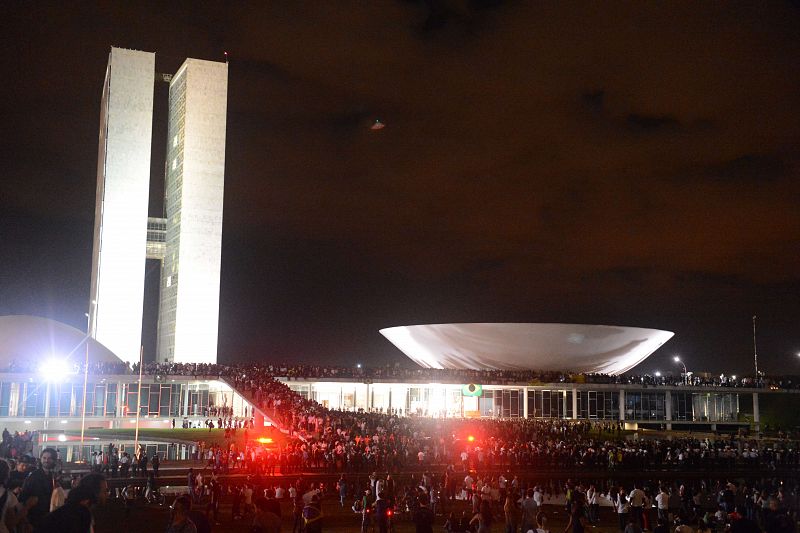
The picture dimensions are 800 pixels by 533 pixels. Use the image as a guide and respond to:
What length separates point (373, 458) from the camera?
24422 mm

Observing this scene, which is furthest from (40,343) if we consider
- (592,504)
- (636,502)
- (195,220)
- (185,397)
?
(636,502)

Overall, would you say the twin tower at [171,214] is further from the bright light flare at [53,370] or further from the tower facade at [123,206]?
the bright light flare at [53,370]

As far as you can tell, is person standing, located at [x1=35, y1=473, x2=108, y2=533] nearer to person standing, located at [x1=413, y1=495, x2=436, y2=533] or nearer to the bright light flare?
person standing, located at [x1=413, y1=495, x2=436, y2=533]

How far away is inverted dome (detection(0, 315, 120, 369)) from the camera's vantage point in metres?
42.1

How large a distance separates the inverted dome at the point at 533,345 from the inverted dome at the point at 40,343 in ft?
63.0

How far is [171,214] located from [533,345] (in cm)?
2936

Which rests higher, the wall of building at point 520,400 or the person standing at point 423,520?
the wall of building at point 520,400

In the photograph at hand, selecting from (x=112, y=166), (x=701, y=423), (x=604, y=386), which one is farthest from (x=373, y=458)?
(x=112, y=166)

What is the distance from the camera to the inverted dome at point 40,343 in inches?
1657

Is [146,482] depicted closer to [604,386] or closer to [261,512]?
[261,512]

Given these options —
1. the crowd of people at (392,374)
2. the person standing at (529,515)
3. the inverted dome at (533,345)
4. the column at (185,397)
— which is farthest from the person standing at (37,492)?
the inverted dome at (533,345)

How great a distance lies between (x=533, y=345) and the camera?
2009 inches

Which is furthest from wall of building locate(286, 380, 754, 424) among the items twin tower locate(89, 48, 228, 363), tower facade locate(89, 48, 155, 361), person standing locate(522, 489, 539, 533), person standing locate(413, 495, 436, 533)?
person standing locate(413, 495, 436, 533)

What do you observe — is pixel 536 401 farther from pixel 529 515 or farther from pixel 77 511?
pixel 77 511
